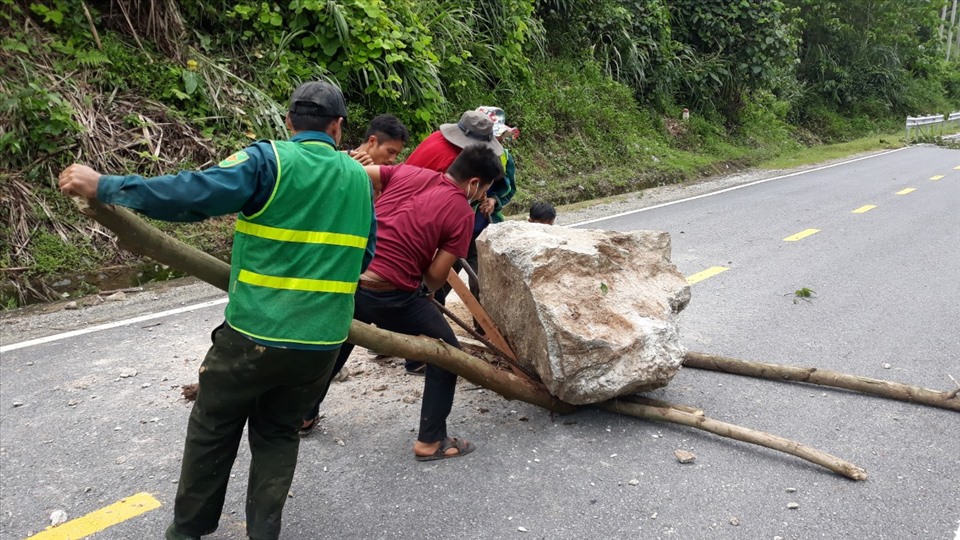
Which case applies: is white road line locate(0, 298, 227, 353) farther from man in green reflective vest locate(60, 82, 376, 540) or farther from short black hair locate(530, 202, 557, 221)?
man in green reflective vest locate(60, 82, 376, 540)

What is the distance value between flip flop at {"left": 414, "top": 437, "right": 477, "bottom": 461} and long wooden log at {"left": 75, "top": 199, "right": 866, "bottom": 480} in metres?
0.31

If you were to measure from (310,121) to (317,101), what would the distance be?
0.25ft

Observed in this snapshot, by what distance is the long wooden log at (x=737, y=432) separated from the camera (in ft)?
12.7

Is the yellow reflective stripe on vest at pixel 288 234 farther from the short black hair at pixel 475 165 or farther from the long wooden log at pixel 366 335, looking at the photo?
the short black hair at pixel 475 165

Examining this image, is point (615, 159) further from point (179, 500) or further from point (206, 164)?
point (179, 500)

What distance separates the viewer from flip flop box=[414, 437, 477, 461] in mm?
4086

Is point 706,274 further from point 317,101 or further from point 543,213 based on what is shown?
point 317,101

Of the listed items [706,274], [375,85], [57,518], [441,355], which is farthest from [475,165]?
[375,85]

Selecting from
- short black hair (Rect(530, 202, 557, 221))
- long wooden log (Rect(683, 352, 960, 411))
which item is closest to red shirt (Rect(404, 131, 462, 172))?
short black hair (Rect(530, 202, 557, 221))

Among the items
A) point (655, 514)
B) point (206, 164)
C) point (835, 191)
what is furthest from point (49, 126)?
point (835, 191)

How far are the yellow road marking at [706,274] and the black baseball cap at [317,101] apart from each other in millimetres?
5242

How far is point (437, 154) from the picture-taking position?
5.16m

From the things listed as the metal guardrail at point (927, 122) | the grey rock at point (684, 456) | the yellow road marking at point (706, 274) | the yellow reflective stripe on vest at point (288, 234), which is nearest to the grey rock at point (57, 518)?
the yellow reflective stripe on vest at point (288, 234)

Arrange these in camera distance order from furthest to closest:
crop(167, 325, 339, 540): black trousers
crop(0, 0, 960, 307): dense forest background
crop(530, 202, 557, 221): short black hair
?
crop(0, 0, 960, 307): dense forest background < crop(530, 202, 557, 221): short black hair < crop(167, 325, 339, 540): black trousers
